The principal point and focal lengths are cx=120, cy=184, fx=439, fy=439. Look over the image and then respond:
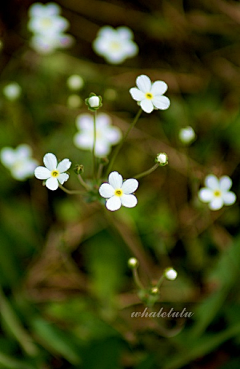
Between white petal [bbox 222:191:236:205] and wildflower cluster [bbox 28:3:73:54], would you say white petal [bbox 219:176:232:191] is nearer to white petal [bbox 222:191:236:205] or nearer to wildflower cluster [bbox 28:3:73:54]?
white petal [bbox 222:191:236:205]

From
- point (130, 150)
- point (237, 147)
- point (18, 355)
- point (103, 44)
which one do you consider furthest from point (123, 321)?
point (103, 44)

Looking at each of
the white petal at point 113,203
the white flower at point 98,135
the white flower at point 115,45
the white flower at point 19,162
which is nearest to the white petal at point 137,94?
the white petal at point 113,203

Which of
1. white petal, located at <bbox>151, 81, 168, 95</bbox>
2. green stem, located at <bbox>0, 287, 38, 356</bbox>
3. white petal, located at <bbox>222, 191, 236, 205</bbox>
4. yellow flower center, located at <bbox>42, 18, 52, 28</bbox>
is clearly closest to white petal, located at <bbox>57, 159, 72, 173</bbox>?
white petal, located at <bbox>151, 81, 168, 95</bbox>

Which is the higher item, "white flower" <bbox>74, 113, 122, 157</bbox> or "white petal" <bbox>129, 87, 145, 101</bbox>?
"white petal" <bbox>129, 87, 145, 101</bbox>

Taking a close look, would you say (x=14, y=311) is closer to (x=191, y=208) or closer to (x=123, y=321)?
(x=123, y=321)

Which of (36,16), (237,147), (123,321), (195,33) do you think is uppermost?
(195,33)

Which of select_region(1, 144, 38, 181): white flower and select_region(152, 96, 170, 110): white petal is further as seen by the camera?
select_region(1, 144, 38, 181): white flower
